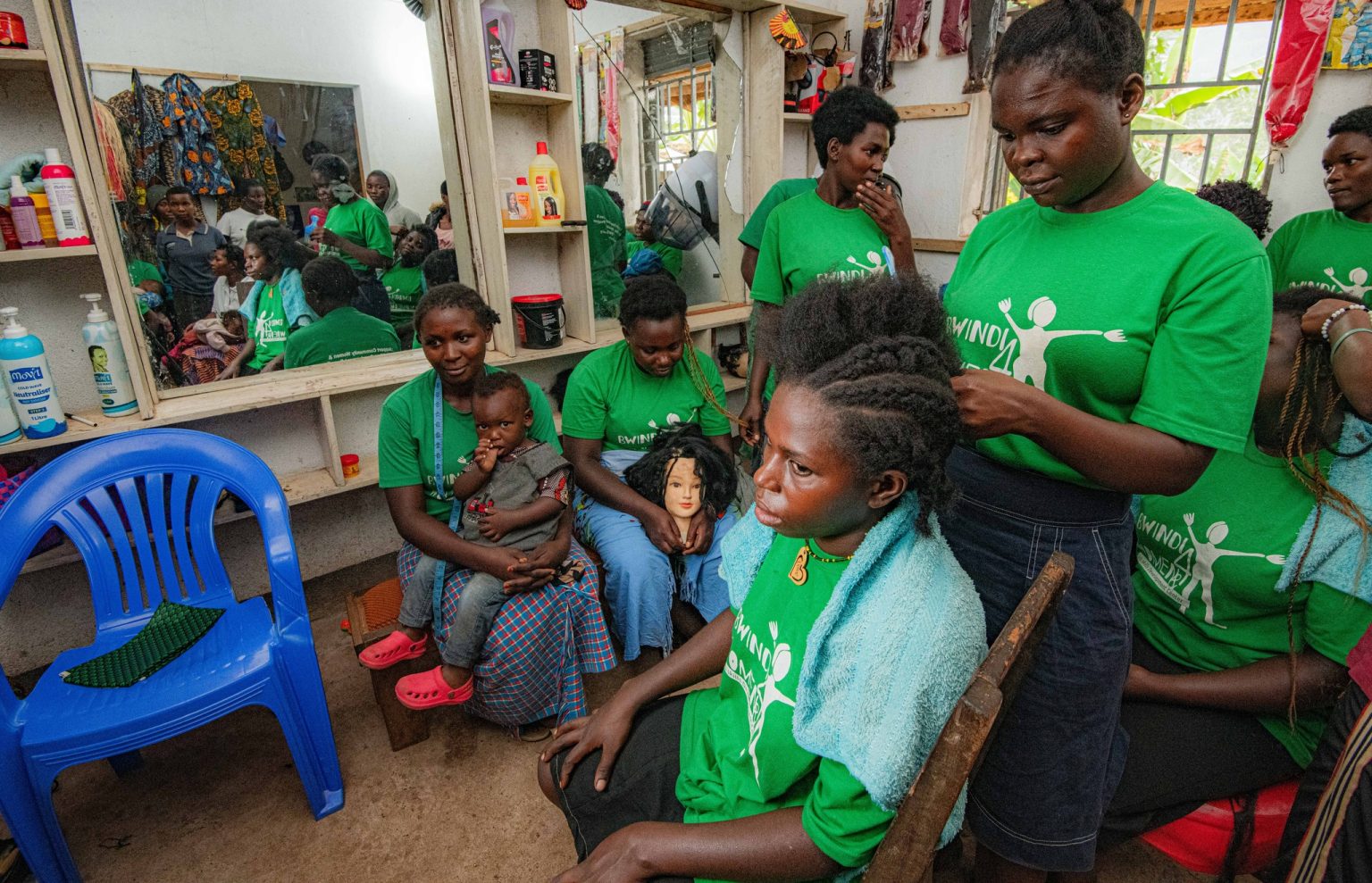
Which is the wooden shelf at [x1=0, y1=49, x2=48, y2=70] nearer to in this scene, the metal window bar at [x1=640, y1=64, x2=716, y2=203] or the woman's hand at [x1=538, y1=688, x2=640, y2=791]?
the woman's hand at [x1=538, y1=688, x2=640, y2=791]

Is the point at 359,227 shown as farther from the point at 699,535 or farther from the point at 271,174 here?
the point at 699,535

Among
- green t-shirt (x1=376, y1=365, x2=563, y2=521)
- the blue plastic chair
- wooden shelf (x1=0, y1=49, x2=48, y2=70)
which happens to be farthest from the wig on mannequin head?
wooden shelf (x1=0, y1=49, x2=48, y2=70)

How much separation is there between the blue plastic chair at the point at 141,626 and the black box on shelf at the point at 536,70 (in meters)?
1.86

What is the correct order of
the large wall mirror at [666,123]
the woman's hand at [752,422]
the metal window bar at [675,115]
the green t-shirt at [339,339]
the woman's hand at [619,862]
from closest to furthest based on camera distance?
1. the woman's hand at [619,862]
2. the woman's hand at [752,422]
3. the green t-shirt at [339,339]
4. the large wall mirror at [666,123]
5. the metal window bar at [675,115]

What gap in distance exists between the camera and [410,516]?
6.88 ft

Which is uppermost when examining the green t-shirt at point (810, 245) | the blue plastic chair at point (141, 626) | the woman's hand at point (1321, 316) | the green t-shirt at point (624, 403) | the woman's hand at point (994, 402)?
the green t-shirt at point (810, 245)

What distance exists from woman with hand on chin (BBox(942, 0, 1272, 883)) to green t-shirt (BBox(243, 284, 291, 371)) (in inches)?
103

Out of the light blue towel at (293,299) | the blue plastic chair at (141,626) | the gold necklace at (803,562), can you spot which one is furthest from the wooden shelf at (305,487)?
the gold necklace at (803,562)

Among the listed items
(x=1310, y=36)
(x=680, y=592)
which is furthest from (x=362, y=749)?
(x=1310, y=36)

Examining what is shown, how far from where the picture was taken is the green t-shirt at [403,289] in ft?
10.0

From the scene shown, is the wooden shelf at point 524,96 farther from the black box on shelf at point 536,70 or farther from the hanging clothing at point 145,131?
the hanging clothing at point 145,131

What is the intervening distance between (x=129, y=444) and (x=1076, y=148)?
2309mm

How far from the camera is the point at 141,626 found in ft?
6.20

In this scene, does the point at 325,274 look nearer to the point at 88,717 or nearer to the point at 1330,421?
the point at 88,717
